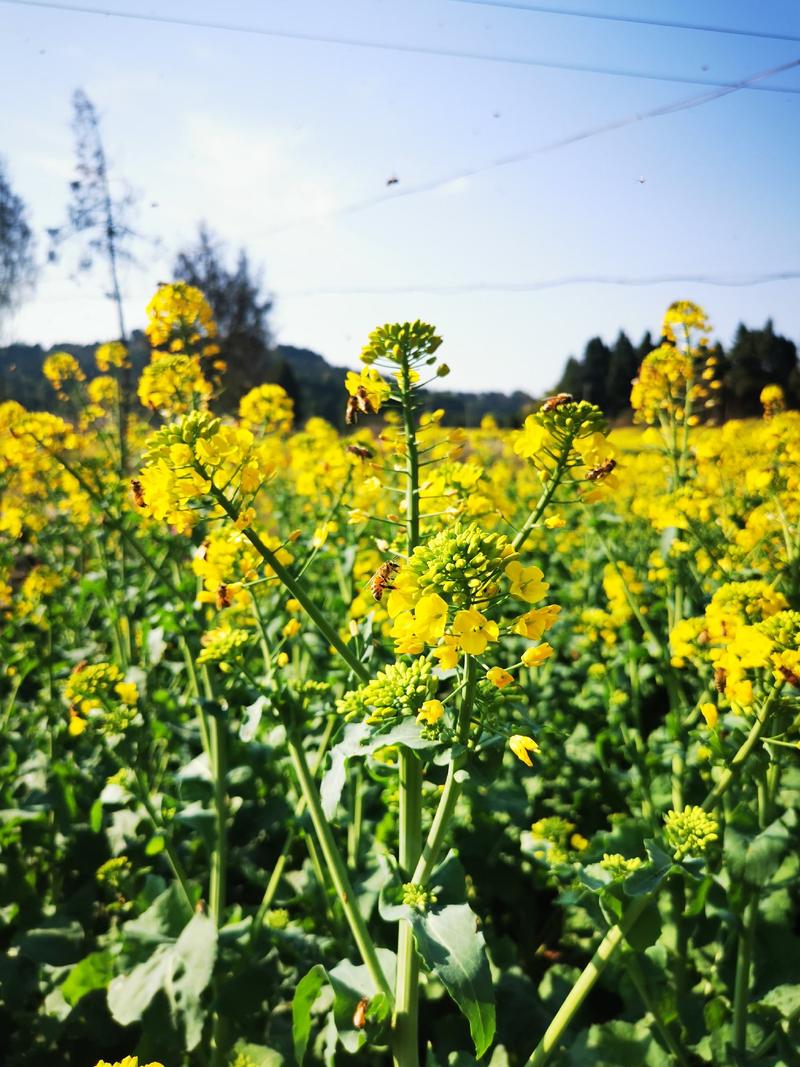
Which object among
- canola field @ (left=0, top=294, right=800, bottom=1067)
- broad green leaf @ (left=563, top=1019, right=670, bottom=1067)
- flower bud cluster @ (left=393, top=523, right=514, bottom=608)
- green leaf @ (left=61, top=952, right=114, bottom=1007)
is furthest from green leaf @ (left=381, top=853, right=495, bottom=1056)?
green leaf @ (left=61, top=952, right=114, bottom=1007)

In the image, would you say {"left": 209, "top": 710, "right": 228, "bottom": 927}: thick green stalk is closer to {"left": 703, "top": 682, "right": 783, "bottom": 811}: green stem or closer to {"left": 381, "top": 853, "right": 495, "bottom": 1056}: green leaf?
{"left": 381, "top": 853, "right": 495, "bottom": 1056}: green leaf

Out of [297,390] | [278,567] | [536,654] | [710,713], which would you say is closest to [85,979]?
[278,567]

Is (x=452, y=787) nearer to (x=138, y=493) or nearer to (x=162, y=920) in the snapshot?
(x=138, y=493)

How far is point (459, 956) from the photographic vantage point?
1.24 m

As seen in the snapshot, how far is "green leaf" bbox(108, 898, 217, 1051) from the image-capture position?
198 centimetres

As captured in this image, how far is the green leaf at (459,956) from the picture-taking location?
1.21 metres

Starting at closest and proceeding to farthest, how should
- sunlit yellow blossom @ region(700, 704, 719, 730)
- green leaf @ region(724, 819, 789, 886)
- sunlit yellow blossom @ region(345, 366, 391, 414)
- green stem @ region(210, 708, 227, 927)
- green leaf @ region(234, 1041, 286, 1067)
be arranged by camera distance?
1. sunlit yellow blossom @ region(345, 366, 391, 414)
2. sunlit yellow blossom @ region(700, 704, 719, 730)
3. green leaf @ region(724, 819, 789, 886)
4. green leaf @ region(234, 1041, 286, 1067)
5. green stem @ region(210, 708, 227, 927)

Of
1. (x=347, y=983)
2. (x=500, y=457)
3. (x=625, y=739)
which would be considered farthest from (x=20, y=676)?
(x=500, y=457)

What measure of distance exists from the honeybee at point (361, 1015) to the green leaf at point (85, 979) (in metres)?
1.29

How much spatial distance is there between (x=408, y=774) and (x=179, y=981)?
1195 millimetres

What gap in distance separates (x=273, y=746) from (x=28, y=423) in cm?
182

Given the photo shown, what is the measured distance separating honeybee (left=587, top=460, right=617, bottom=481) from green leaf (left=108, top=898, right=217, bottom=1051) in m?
1.78

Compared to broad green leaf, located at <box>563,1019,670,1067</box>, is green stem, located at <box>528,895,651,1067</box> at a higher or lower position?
higher

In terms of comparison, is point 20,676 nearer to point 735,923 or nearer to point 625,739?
point 625,739
